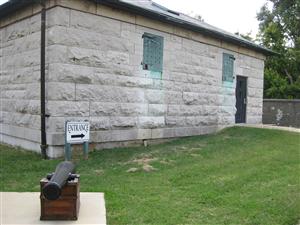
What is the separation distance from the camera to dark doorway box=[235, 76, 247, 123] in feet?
50.4

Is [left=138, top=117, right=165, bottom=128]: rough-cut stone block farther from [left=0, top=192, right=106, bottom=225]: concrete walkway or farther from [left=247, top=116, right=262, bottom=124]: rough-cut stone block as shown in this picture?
[left=247, top=116, right=262, bottom=124]: rough-cut stone block

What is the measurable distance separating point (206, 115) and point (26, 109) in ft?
19.0

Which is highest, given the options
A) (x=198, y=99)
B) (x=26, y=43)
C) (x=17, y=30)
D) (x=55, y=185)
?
(x=17, y=30)

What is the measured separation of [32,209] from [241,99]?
11.7 meters

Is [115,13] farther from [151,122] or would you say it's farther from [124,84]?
[151,122]

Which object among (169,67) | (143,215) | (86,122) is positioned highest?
(169,67)

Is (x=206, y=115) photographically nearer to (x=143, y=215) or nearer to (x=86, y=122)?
(x=86, y=122)

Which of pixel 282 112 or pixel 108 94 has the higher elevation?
pixel 108 94

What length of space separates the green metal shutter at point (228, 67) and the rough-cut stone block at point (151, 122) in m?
3.69

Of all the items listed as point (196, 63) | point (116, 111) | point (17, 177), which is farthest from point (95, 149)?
point (196, 63)

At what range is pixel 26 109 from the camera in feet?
33.0

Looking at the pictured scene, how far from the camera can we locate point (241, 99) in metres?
15.7

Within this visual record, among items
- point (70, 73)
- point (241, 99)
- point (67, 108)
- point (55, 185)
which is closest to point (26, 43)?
point (70, 73)

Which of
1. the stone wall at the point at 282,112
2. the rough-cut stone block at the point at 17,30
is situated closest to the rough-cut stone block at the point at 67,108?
the rough-cut stone block at the point at 17,30
